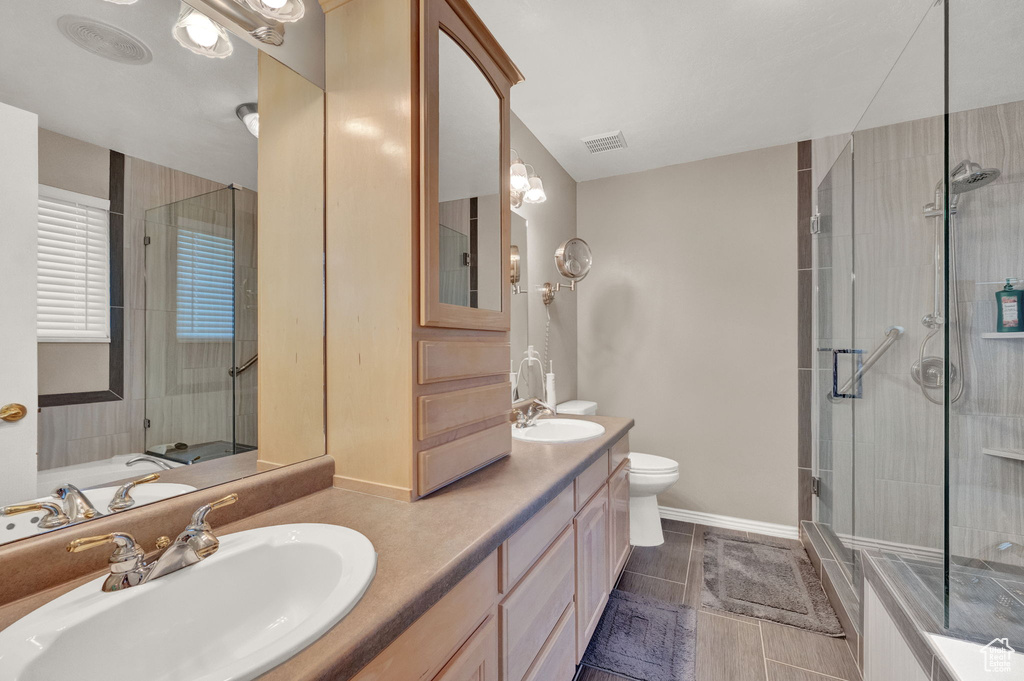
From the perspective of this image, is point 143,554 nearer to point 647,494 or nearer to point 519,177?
point 519,177

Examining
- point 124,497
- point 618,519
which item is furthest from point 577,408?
point 124,497

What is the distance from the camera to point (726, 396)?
9.43ft

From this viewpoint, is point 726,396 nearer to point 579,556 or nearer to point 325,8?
point 579,556

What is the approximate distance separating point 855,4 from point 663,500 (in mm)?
2798

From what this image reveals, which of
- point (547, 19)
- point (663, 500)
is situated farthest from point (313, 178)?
point (663, 500)

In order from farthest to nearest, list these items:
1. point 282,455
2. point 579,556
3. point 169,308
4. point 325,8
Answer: point 579,556 → point 325,8 → point 282,455 → point 169,308

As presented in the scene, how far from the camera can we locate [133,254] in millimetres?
814

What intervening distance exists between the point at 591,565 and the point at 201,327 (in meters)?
1.48

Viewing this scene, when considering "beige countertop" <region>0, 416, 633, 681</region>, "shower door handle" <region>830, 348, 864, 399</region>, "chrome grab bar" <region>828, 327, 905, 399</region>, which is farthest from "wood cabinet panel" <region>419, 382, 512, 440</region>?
"shower door handle" <region>830, 348, 864, 399</region>

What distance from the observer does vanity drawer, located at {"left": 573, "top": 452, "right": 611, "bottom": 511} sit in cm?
148

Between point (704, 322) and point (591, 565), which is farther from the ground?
point (704, 322)

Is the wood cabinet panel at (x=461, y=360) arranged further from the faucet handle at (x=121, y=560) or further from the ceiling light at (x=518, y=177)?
the ceiling light at (x=518, y=177)

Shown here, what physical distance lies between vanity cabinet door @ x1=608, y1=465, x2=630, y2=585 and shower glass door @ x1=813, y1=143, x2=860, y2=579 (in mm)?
966

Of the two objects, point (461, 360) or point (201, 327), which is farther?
point (461, 360)
